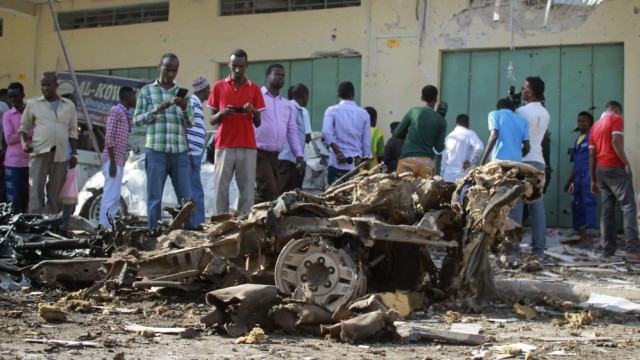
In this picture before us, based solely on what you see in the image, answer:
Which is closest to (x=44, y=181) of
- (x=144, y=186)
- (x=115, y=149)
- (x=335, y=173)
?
(x=115, y=149)

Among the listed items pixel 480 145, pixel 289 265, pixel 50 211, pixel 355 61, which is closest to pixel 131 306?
pixel 289 265

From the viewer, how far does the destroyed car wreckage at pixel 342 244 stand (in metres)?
6.28

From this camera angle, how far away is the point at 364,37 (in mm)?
15039

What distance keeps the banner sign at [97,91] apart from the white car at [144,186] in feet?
10.4

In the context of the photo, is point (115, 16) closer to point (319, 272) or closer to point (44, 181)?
point (44, 181)

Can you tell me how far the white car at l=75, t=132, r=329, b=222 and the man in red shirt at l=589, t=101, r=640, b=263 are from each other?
11.7 ft

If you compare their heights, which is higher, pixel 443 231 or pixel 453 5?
pixel 453 5

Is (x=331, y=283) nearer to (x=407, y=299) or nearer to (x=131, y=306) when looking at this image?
(x=407, y=299)

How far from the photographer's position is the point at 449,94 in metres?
14.6

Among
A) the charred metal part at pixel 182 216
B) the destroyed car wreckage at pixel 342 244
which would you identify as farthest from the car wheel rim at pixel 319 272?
the charred metal part at pixel 182 216

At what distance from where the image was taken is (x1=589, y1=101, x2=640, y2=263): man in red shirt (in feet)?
36.0

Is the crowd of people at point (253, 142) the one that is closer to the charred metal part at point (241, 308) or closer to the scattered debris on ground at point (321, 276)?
the scattered debris on ground at point (321, 276)

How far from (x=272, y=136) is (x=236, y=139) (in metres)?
0.76

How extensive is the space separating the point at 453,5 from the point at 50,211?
695 cm
